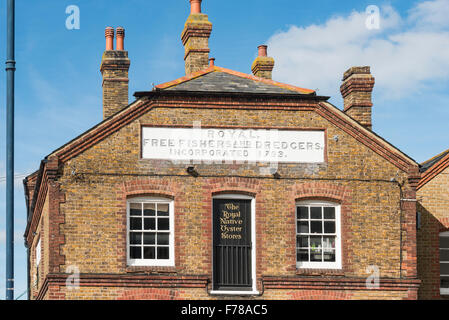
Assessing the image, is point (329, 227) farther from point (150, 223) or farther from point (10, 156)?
point (10, 156)

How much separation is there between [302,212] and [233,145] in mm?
2816

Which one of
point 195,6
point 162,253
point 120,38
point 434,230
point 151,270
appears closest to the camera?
point 151,270

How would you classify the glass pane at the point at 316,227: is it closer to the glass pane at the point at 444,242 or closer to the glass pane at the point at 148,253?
the glass pane at the point at 148,253

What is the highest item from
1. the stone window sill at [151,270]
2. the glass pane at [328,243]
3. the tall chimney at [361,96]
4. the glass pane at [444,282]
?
the tall chimney at [361,96]

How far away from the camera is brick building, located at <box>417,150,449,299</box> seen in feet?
98.1

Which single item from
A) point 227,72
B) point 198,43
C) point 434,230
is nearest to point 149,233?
point 227,72

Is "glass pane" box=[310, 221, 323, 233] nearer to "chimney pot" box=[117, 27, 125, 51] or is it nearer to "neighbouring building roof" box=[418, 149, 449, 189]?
"neighbouring building roof" box=[418, 149, 449, 189]

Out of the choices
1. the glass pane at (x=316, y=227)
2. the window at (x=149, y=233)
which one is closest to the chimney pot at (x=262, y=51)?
the glass pane at (x=316, y=227)

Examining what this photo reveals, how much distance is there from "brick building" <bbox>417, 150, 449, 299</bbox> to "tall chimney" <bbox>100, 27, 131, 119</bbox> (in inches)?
413

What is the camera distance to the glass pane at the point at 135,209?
85.3 feet

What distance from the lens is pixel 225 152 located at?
2656cm

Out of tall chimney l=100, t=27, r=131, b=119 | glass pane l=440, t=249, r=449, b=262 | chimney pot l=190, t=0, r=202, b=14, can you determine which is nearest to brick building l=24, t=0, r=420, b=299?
chimney pot l=190, t=0, r=202, b=14

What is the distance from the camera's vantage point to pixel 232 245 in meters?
26.2

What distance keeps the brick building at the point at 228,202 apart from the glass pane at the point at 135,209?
6cm
